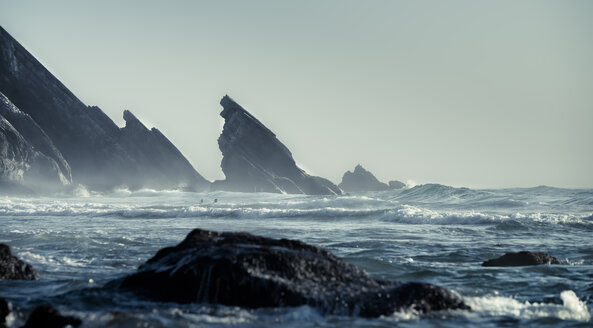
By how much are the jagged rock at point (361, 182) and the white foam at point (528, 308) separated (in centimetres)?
12119

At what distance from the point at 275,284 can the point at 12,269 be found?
3639mm

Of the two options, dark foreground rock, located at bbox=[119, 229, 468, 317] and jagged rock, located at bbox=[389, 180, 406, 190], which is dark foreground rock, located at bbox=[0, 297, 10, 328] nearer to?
dark foreground rock, located at bbox=[119, 229, 468, 317]

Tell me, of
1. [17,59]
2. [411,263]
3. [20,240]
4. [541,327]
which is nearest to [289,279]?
[541,327]

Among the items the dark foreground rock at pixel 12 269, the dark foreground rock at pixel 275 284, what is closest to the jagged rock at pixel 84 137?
the dark foreground rock at pixel 12 269

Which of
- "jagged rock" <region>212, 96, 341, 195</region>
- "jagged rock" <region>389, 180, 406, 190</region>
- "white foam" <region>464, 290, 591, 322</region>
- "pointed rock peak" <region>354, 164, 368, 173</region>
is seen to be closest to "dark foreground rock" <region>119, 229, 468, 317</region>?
"white foam" <region>464, 290, 591, 322</region>

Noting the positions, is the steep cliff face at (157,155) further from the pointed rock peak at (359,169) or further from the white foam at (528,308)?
the white foam at (528,308)

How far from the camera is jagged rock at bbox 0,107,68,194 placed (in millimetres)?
52344

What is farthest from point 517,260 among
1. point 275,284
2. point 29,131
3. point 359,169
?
point 359,169

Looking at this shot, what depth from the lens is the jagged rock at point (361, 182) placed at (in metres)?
127

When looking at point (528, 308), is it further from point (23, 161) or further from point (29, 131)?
point (29, 131)

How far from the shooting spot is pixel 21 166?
54219 mm

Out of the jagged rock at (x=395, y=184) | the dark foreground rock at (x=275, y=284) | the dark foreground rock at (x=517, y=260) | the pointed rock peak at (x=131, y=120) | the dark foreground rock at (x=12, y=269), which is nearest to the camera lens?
the dark foreground rock at (x=275, y=284)

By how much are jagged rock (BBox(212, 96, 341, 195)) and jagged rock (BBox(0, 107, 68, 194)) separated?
1264 inches

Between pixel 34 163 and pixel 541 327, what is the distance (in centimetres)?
6048
